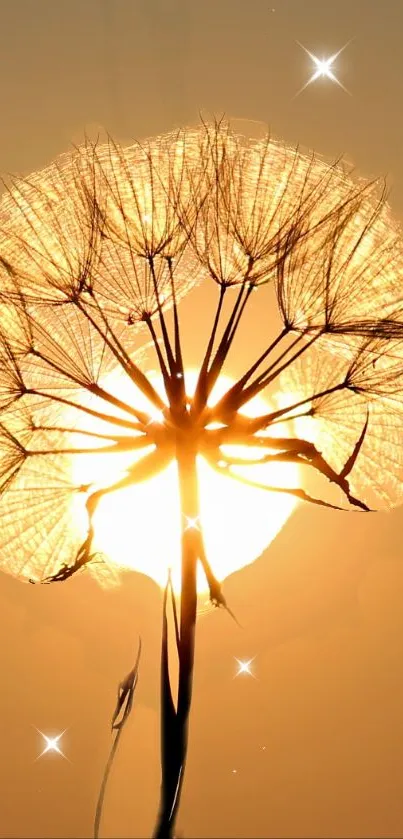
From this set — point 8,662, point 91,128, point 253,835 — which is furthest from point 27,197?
point 253,835

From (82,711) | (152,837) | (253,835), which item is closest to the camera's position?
(152,837)

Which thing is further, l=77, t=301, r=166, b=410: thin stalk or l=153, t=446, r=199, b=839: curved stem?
l=77, t=301, r=166, b=410: thin stalk

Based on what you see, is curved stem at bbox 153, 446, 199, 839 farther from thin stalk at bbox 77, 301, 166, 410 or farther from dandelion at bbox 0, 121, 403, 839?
thin stalk at bbox 77, 301, 166, 410

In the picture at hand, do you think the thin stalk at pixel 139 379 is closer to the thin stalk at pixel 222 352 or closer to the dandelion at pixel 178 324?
the dandelion at pixel 178 324

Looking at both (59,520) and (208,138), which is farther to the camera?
(59,520)

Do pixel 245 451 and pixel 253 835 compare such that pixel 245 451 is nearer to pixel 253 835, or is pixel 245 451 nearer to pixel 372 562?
pixel 372 562

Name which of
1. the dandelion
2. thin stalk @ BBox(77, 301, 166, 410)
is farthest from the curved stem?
thin stalk @ BBox(77, 301, 166, 410)
